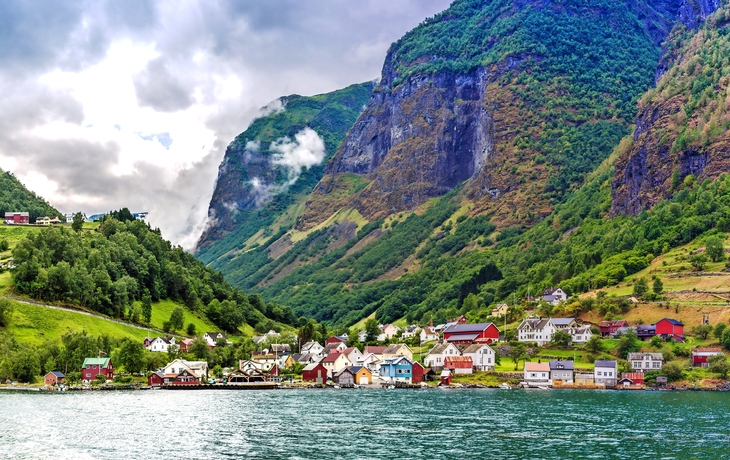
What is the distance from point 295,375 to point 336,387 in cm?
1918

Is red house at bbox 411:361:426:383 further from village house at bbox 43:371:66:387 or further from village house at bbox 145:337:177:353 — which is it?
village house at bbox 43:371:66:387

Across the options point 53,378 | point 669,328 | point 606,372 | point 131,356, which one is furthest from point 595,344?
point 53,378

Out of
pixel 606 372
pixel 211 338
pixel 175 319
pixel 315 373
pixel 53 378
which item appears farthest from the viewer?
pixel 175 319

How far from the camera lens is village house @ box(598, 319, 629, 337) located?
165750mm

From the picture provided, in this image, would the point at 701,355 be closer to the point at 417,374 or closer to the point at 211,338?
the point at 417,374

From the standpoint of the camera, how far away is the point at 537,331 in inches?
6737

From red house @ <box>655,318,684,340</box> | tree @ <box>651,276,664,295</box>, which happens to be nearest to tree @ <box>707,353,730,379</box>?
red house @ <box>655,318,684,340</box>

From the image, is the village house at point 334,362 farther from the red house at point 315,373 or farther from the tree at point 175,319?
the tree at point 175,319

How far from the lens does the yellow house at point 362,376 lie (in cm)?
16025

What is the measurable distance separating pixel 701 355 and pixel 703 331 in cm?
878

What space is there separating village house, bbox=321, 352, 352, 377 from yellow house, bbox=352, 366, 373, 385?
233 inches

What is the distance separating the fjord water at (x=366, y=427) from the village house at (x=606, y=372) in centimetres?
1993

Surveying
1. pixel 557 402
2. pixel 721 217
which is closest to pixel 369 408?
pixel 557 402

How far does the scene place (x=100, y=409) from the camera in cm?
10262
